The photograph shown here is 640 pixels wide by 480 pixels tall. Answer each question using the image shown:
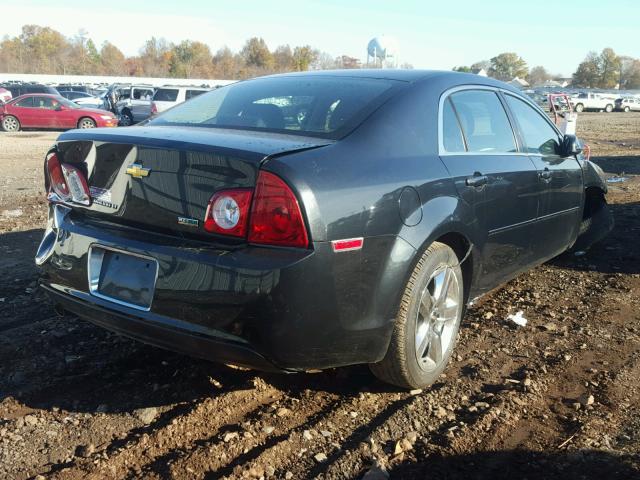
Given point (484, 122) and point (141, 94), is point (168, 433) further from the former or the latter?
point (141, 94)

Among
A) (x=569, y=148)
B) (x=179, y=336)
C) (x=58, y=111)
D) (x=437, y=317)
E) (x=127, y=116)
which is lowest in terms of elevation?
(x=127, y=116)

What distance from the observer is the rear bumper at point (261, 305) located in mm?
2428

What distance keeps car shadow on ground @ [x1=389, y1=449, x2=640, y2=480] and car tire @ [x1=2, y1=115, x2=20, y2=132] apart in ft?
79.5

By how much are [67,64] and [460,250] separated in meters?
112

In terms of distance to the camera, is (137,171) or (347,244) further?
(137,171)

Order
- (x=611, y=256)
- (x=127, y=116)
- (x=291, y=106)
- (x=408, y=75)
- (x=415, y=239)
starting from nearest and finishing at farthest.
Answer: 1. (x=415, y=239)
2. (x=291, y=106)
3. (x=408, y=75)
4. (x=611, y=256)
5. (x=127, y=116)

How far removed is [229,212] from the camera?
2.50 meters

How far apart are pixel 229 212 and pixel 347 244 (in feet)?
1.66

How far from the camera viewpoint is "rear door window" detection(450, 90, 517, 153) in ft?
11.9

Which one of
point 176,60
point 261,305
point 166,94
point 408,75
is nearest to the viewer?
point 261,305

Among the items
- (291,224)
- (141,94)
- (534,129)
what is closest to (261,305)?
(291,224)

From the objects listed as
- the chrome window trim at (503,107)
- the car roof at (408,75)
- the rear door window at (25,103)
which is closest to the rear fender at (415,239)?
the chrome window trim at (503,107)

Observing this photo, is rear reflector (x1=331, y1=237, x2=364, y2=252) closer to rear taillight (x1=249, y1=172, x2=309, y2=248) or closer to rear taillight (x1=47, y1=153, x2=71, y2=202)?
rear taillight (x1=249, y1=172, x2=309, y2=248)

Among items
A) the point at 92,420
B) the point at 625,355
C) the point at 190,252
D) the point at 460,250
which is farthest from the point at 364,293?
the point at 625,355
